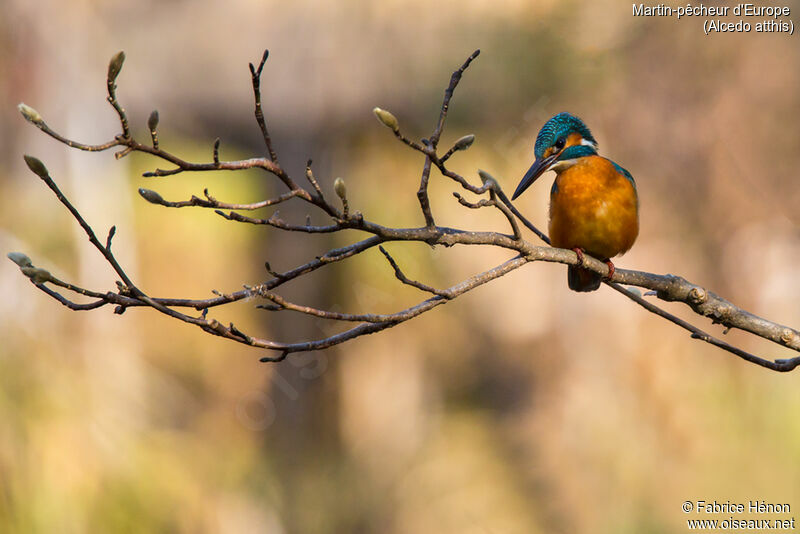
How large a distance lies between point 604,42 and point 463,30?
105 centimetres

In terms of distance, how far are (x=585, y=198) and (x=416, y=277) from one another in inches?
115

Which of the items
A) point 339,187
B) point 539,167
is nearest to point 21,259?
point 339,187

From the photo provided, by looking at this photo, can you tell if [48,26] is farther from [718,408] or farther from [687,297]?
[718,408]

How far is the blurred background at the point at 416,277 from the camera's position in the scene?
4910mm

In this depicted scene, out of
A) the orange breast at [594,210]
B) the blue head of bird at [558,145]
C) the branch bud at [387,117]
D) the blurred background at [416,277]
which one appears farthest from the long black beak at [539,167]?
the blurred background at [416,277]

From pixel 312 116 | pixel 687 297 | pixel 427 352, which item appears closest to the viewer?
pixel 687 297

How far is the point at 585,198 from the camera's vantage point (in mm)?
2012

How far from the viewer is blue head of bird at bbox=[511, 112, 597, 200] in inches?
74.9

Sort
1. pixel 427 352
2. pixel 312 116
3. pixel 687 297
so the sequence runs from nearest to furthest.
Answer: pixel 687 297 < pixel 312 116 < pixel 427 352

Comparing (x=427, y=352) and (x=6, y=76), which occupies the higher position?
(x=6, y=76)

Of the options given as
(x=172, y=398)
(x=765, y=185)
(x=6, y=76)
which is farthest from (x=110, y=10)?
(x=765, y=185)

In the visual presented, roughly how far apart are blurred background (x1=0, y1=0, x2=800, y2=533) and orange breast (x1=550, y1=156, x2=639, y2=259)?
281cm

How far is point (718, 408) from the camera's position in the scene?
4.98 m

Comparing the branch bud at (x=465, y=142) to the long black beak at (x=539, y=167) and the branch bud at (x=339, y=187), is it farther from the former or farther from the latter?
the long black beak at (x=539, y=167)
